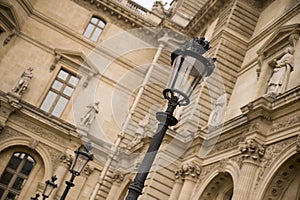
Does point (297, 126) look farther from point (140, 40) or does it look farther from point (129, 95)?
point (140, 40)

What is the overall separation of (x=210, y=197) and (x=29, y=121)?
11.8 m

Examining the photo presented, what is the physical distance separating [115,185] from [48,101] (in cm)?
631

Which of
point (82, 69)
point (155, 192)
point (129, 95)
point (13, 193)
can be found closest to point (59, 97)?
point (82, 69)

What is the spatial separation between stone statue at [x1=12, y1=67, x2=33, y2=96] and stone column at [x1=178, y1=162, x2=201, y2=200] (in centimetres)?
1143

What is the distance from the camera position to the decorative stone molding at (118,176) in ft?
66.4

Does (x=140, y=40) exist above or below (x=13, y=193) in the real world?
above

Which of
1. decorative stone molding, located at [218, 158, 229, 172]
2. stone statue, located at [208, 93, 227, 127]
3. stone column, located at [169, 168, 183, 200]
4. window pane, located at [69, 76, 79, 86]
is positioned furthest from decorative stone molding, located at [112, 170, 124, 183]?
decorative stone molding, located at [218, 158, 229, 172]

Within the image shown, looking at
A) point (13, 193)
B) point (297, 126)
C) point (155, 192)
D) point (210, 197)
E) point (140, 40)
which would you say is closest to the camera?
point (297, 126)

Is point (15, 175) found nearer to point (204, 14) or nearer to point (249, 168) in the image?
point (204, 14)

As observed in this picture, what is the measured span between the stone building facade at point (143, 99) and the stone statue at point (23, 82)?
8 cm

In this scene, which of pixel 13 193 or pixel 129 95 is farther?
pixel 129 95

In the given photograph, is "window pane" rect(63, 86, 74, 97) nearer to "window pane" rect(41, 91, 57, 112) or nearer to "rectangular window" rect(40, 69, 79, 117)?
"rectangular window" rect(40, 69, 79, 117)

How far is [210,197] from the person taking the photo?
43.3 feet

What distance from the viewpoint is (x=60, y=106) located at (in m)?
22.9
